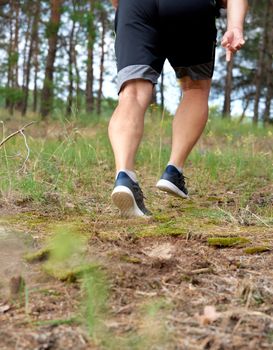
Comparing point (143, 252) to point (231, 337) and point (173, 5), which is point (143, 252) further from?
point (173, 5)

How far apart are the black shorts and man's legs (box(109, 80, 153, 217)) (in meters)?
0.07

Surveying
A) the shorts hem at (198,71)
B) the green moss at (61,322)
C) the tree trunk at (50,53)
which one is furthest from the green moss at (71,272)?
the tree trunk at (50,53)

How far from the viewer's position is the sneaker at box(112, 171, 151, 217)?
2.34m

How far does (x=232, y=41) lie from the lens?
8.12 feet

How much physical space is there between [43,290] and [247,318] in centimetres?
50

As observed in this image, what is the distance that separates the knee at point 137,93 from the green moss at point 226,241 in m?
0.96

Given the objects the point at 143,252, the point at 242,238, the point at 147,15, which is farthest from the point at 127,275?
the point at 147,15

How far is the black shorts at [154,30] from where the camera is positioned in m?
2.60

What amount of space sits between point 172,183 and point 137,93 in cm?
51

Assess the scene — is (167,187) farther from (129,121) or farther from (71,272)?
(71,272)

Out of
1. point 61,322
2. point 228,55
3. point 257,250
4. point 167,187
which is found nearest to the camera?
point 61,322

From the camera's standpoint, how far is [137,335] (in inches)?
41.4

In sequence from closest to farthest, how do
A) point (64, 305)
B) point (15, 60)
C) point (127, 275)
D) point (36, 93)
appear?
point (64, 305), point (127, 275), point (15, 60), point (36, 93)

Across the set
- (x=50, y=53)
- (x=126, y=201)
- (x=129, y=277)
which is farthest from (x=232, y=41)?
(x=50, y=53)
